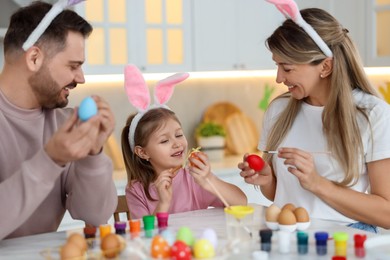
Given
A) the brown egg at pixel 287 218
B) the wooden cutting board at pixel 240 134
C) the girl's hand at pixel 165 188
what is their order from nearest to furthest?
the brown egg at pixel 287 218 < the girl's hand at pixel 165 188 < the wooden cutting board at pixel 240 134

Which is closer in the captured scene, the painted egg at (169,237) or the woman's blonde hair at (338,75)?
the painted egg at (169,237)

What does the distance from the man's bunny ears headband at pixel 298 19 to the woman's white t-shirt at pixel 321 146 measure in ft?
0.71

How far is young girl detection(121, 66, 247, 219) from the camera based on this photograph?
2.51m

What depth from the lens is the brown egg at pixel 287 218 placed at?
1861 millimetres

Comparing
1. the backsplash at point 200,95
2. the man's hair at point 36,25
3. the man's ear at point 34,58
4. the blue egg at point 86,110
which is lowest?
the backsplash at point 200,95

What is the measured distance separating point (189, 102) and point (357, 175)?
241 centimetres

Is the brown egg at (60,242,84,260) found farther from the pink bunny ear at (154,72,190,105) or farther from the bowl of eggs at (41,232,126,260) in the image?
the pink bunny ear at (154,72,190,105)

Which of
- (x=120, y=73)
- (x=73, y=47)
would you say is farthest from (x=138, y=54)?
(x=73, y=47)

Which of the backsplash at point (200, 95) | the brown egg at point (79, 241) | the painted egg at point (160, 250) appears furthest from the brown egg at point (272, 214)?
the backsplash at point (200, 95)

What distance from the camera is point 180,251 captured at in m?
1.60

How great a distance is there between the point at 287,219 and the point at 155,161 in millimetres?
880

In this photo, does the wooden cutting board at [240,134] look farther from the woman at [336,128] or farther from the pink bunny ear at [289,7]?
the pink bunny ear at [289,7]

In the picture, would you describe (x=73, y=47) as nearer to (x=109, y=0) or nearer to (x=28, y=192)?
(x=28, y=192)

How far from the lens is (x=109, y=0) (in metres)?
3.98
